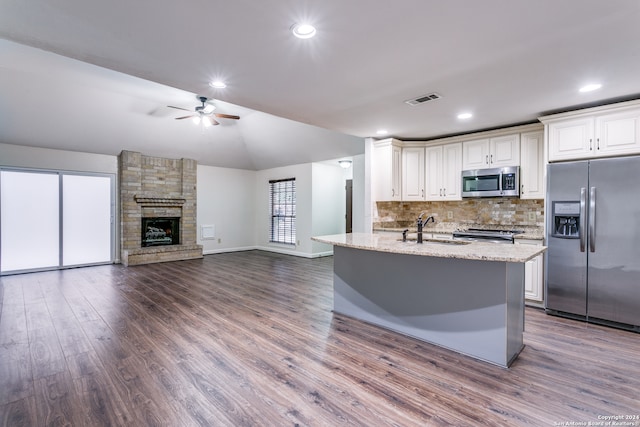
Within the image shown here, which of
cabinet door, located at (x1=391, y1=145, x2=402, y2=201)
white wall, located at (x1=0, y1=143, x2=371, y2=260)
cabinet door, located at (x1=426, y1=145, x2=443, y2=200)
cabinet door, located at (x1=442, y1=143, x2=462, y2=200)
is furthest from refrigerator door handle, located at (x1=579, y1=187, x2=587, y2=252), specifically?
white wall, located at (x1=0, y1=143, x2=371, y2=260)

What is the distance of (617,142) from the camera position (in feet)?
10.8

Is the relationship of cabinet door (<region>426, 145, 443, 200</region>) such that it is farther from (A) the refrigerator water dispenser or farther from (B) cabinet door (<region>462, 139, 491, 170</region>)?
(A) the refrigerator water dispenser

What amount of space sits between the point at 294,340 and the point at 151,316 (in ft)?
5.97

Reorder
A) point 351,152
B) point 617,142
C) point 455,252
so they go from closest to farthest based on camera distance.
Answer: point 455,252, point 617,142, point 351,152

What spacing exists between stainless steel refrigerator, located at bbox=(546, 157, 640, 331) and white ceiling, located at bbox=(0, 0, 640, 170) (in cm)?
82

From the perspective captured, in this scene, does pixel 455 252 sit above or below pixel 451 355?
above

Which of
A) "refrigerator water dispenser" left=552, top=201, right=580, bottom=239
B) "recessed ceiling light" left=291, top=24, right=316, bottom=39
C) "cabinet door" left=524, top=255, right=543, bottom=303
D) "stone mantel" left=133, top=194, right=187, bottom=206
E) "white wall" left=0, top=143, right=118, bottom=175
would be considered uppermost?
"recessed ceiling light" left=291, top=24, right=316, bottom=39

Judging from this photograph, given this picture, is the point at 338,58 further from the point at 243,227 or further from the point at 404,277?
the point at 243,227

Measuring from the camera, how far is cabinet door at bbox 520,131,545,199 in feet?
13.5

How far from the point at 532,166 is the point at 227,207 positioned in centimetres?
714

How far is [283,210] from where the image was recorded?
857cm

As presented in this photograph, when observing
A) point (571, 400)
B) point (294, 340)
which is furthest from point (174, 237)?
point (571, 400)

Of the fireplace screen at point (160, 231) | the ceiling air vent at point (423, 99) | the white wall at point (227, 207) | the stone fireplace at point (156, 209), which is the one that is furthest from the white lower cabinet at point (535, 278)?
the fireplace screen at point (160, 231)

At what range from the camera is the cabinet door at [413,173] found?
5320 millimetres
